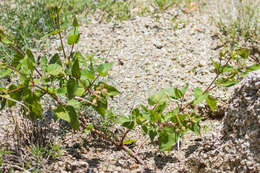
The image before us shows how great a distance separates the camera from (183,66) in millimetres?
3387

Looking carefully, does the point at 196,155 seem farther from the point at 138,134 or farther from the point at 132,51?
the point at 132,51

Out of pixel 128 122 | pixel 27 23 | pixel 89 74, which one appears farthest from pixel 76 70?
pixel 27 23

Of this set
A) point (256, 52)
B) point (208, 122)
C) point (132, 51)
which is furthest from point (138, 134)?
point (256, 52)

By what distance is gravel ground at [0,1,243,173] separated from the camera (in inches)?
92.3

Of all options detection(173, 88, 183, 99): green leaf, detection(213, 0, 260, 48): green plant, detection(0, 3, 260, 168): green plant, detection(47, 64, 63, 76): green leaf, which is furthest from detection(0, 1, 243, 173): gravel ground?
detection(173, 88, 183, 99): green leaf

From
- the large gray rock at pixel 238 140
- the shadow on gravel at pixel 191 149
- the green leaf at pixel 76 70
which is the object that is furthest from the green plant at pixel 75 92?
the shadow on gravel at pixel 191 149

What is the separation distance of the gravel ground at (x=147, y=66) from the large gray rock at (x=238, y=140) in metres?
0.32

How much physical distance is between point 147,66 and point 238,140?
1658 millimetres

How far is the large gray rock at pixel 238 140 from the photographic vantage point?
5.77 ft

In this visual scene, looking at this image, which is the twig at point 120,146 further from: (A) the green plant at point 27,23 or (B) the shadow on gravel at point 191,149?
(A) the green plant at point 27,23

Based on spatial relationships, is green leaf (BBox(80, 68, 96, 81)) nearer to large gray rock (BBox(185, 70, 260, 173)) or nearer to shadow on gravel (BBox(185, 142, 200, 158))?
large gray rock (BBox(185, 70, 260, 173))

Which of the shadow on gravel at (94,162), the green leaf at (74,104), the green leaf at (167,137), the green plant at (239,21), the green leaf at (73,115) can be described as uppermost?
the green plant at (239,21)

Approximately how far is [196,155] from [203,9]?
9.38 ft

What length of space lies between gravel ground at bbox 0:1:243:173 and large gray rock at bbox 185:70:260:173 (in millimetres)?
324
